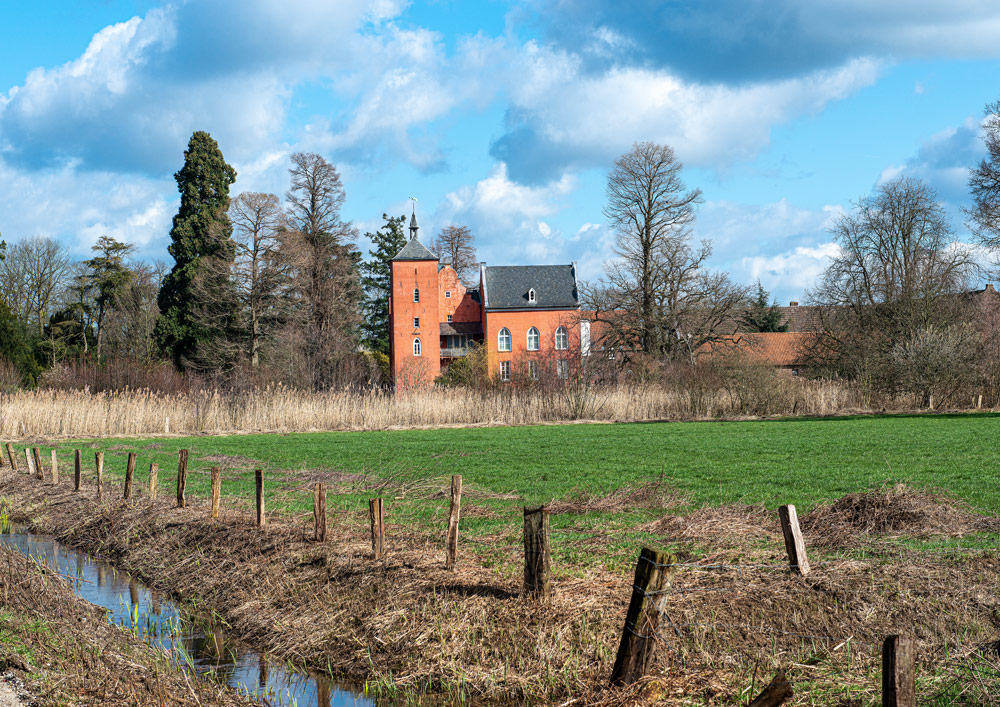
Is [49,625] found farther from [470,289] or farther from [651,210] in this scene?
[470,289]

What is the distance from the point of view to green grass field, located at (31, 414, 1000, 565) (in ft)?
36.1

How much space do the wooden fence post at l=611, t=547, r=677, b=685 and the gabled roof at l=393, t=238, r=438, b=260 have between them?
59.5 meters

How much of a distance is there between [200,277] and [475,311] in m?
30.2

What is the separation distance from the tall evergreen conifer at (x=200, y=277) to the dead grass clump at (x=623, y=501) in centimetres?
3810

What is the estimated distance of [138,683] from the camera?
5859 mm

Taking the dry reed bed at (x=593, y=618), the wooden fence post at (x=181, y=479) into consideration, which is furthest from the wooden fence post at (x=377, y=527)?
the wooden fence post at (x=181, y=479)

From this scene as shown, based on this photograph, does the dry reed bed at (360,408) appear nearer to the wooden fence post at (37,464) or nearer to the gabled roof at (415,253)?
the wooden fence post at (37,464)

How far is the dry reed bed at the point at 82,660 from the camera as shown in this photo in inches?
221

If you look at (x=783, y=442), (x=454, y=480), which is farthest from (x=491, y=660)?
(x=783, y=442)

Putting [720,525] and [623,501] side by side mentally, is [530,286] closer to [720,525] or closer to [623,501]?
[623,501]

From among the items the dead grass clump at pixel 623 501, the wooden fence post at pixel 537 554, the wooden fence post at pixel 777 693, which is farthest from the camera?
the dead grass clump at pixel 623 501

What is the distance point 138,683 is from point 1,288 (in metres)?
52.4

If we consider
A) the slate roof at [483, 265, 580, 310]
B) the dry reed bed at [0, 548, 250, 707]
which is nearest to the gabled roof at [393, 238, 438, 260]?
the slate roof at [483, 265, 580, 310]

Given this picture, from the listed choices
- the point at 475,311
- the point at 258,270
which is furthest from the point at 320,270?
the point at 475,311
